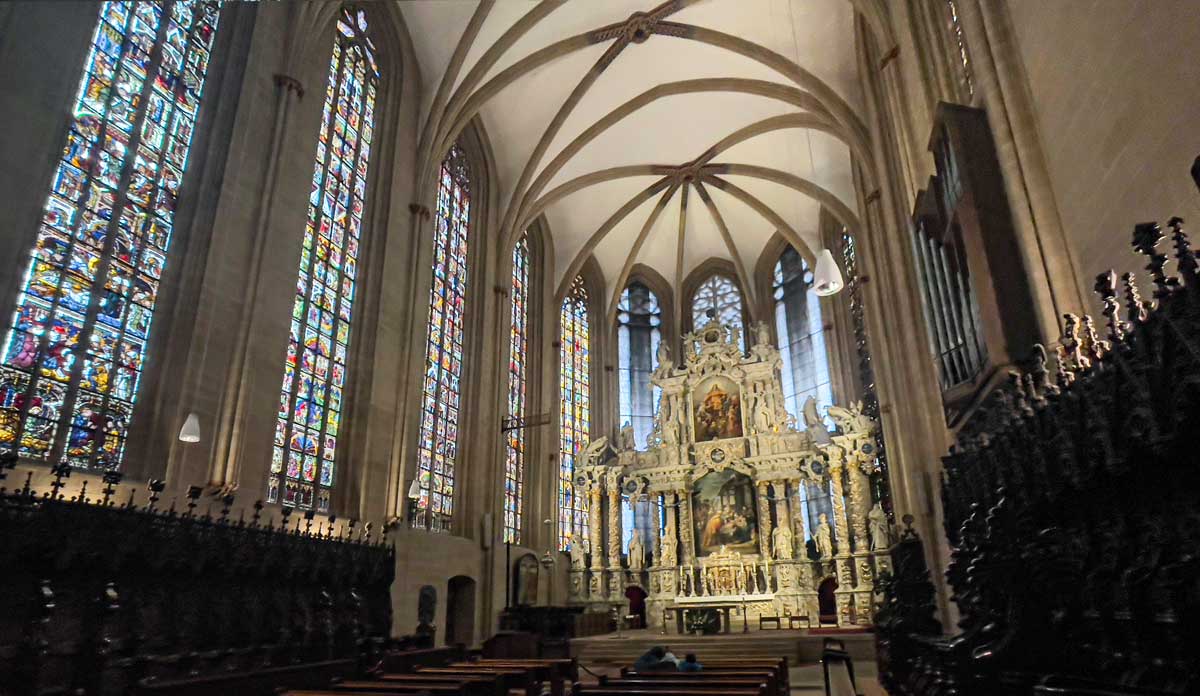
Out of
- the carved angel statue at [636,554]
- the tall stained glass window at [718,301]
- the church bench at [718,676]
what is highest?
the tall stained glass window at [718,301]

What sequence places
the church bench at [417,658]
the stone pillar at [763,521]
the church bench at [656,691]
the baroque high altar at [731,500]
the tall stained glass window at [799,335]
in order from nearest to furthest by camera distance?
1. the church bench at [656,691]
2. the church bench at [417,658]
3. the baroque high altar at [731,500]
4. the stone pillar at [763,521]
5. the tall stained glass window at [799,335]

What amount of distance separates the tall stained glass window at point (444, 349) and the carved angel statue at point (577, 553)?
553 centimetres

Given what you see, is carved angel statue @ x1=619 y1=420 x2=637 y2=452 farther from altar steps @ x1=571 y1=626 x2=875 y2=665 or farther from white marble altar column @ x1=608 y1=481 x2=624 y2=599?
altar steps @ x1=571 y1=626 x2=875 y2=665

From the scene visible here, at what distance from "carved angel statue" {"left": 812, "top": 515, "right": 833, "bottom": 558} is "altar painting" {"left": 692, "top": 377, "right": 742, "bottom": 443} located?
A: 358 cm

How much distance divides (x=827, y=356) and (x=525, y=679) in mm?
19303

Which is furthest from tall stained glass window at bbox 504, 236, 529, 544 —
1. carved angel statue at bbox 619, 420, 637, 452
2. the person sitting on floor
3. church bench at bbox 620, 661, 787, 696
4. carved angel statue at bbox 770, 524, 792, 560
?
church bench at bbox 620, 661, 787, 696

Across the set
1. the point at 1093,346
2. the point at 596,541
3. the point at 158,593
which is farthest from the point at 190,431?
the point at 596,541

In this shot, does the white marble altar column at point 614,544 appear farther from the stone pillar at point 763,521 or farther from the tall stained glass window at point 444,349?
the tall stained glass window at point 444,349

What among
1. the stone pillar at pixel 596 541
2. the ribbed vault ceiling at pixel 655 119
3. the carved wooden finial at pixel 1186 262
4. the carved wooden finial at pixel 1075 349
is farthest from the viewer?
the stone pillar at pixel 596 541

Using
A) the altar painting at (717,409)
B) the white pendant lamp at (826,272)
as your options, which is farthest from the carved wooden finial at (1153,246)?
the altar painting at (717,409)

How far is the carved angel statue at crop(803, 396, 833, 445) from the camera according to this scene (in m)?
20.6

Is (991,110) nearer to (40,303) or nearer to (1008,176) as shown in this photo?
(1008,176)

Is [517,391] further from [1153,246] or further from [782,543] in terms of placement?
[1153,246]

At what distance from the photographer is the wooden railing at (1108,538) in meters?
3.58
